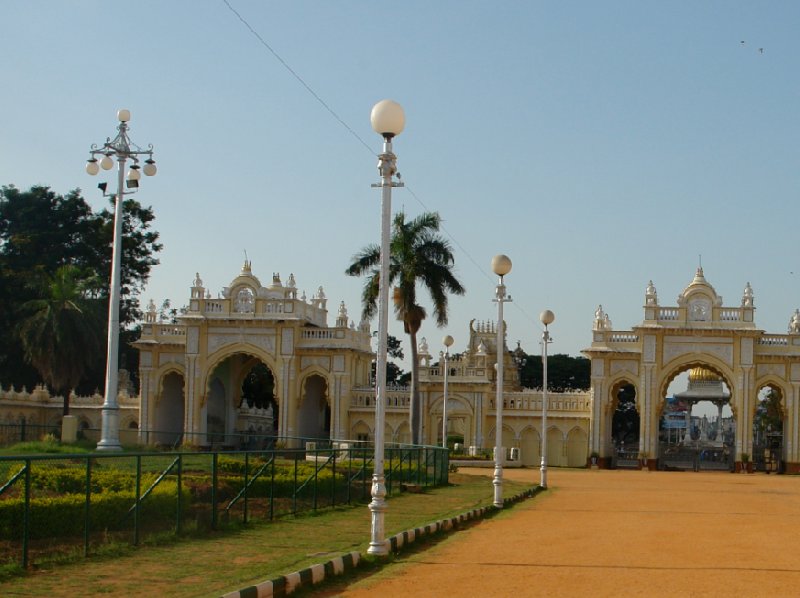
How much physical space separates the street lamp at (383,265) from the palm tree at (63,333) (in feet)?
127

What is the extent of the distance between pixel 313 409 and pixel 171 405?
296 inches

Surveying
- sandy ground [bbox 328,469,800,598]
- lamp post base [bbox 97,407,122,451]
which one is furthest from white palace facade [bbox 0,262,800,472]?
sandy ground [bbox 328,469,800,598]

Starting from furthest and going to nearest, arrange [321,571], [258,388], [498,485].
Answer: [258,388] < [498,485] < [321,571]

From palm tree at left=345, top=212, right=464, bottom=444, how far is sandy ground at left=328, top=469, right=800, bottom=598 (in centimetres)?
1619

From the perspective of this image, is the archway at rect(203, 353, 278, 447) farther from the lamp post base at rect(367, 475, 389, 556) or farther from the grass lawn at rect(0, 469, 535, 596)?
the lamp post base at rect(367, 475, 389, 556)

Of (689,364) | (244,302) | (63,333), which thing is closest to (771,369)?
(689,364)

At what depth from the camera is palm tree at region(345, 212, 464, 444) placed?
45875 millimetres

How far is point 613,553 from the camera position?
17.3 meters

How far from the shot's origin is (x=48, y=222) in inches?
2638

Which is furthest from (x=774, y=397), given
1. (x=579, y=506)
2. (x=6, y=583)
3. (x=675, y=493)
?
(x=6, y=583)

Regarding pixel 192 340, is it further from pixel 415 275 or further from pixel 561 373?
pixel 561 373

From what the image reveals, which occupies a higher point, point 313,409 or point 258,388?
point 258,388

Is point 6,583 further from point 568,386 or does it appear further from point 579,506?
point 568,386

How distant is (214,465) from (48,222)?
170 ft
